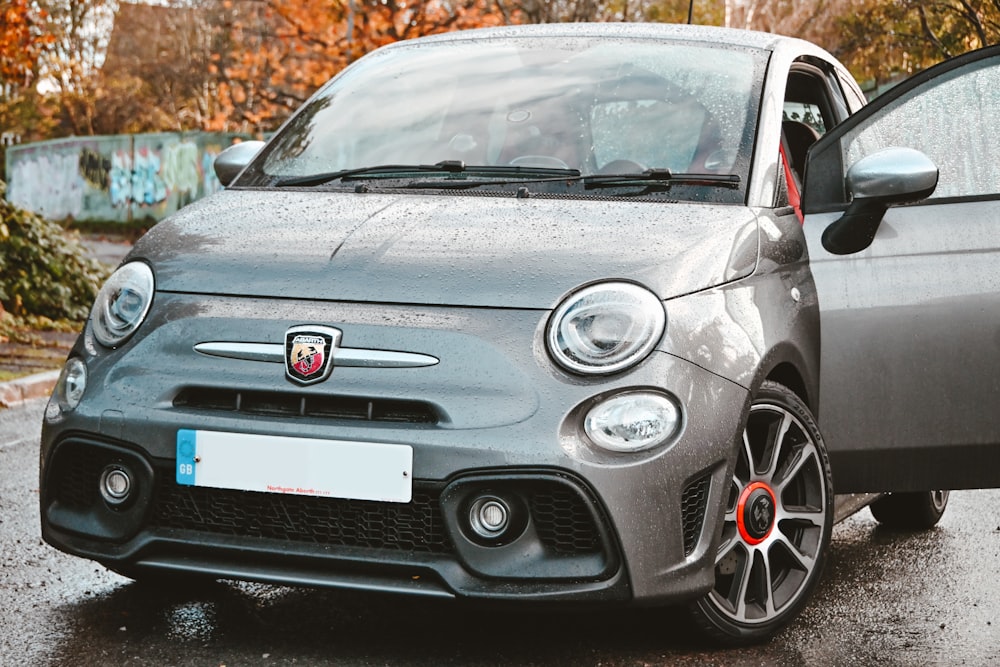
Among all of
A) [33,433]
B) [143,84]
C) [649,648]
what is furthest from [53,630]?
[143,84]

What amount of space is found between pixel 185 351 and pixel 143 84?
4092 cm

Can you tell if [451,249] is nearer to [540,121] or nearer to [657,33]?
[540,121]

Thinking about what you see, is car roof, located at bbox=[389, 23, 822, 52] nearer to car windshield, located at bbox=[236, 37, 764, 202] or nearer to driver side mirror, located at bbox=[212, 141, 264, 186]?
car windshield, located at bbox=[236, 37, 764, 202]

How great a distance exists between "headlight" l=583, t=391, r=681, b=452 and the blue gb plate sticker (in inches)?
36.8

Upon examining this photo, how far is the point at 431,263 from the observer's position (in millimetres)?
3678

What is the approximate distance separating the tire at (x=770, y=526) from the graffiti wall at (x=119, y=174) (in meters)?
29.1

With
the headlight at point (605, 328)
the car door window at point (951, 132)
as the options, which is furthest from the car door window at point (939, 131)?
the headlight at point (605, 328)

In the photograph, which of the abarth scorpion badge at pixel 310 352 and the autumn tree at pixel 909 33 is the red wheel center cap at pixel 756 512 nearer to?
the abarth scorpion badge at pixel 310 352

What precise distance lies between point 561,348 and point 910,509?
2758mm

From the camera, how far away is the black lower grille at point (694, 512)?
3.54 m

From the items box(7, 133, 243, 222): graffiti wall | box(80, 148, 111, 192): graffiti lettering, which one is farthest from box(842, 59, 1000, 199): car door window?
box(80, 148, 111, 192): graffiti lettering

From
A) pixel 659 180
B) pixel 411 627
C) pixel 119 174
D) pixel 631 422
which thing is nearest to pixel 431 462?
pixel 631 422

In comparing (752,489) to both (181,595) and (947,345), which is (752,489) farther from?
(181,595)

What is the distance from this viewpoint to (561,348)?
3.47m
